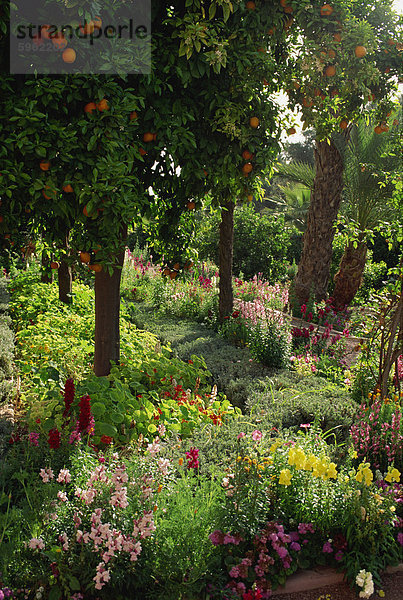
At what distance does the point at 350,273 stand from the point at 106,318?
6.34m

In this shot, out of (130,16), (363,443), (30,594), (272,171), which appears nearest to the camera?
(30,594)

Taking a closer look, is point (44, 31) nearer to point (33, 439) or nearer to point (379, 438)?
point (33, 439)

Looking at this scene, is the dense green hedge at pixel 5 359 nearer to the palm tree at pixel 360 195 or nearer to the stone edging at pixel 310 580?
the stone edging at pixel 310 580

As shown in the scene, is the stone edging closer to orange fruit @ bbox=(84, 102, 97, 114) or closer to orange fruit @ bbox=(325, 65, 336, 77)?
orange fruit @ bbox=(84, 102, 97, 114)

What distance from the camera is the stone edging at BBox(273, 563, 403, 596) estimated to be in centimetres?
230

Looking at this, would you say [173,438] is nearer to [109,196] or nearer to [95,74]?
[109,196]

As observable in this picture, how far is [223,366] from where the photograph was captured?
501 centimetres

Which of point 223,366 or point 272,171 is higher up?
point 272,171

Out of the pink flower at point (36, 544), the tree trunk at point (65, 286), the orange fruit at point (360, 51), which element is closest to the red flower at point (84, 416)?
the pink flower at point (36, 544)

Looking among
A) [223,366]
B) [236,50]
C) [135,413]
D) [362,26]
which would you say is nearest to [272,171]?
[236,50]

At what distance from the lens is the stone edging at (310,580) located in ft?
7.55

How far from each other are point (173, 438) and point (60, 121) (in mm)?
2126

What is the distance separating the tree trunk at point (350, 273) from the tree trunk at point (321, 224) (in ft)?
2.23

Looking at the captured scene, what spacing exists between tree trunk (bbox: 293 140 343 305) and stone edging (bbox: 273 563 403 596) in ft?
21.0
